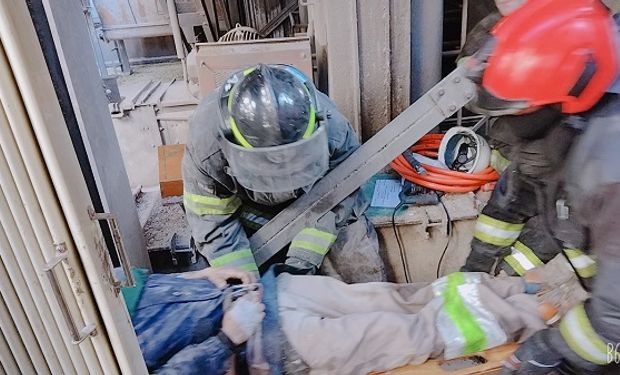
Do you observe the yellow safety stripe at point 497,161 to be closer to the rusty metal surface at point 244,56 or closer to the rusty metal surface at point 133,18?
the rusty metal surface at point 244,56

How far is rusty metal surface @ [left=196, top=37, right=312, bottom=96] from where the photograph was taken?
3.43m

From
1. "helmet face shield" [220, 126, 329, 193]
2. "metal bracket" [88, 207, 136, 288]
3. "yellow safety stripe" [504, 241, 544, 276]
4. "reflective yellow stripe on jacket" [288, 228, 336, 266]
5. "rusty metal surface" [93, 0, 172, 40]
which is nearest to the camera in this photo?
"metal bracket" [88, 207, 136, 288]

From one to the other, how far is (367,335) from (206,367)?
64cm

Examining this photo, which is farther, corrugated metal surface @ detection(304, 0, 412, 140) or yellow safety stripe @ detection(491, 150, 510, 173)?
corrugated metal surface @ detection(304, 0, 412, 140)

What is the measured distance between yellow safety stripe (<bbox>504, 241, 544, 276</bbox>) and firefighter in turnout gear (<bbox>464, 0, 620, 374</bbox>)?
56 centimetres

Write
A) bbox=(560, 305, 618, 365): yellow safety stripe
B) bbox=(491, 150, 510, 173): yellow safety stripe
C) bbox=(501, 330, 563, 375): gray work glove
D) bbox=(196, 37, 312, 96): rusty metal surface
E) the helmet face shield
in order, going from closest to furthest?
bbox=(560, 305, 618, 365): yellow safety stripe, bbox=(501, 330, 563, 375): gray work glove, the helmet face shield, bbox=(491, 150, 510, 173): yellow safety stripe, bbox=(196, 37, 312, 96): rusty metal surface

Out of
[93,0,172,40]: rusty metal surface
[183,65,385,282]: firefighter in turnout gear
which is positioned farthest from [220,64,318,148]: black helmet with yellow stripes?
[93,0,172,40]: rusty metal surface

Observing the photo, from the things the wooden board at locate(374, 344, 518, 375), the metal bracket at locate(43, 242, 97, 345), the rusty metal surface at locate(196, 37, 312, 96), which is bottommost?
the wooden board at locate(374, 344, 518, 375)

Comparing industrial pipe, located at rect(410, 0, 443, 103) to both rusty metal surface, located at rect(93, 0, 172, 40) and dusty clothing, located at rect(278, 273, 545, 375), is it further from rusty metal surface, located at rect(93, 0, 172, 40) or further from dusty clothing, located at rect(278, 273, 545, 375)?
rusty metal surface, located at rect(93, 0, 172, 40)

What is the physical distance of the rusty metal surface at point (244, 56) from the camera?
3.43m

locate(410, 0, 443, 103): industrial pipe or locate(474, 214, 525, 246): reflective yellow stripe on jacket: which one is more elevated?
locate(410, 0, 443, 103): industrial pipe

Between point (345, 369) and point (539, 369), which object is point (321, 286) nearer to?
point (345, 369)

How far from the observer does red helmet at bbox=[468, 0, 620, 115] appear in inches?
54.7

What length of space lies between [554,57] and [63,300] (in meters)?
1.36
